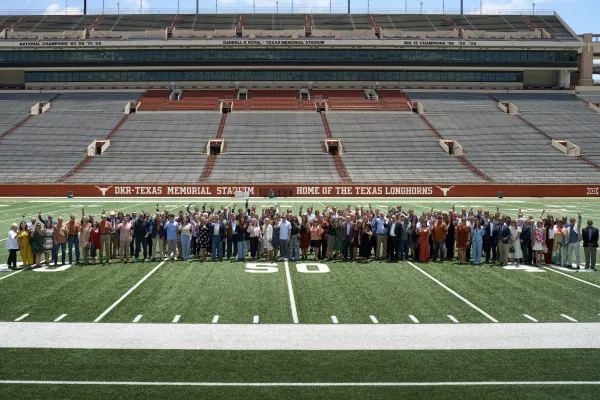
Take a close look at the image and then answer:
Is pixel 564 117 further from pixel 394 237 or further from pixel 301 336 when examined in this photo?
pixel 301 336

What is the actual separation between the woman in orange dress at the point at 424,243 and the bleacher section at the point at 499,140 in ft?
92.6

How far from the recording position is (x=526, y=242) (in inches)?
675

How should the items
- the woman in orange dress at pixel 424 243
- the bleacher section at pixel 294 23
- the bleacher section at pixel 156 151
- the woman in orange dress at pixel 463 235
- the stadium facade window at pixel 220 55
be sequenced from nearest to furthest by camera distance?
the woman in orange dress at pixel 463 235
the woman in orange dress at pixel 424 243
the bleacher section at pixel 156 151
the stadium facade window at pixel 220 55
the bleacher section at pixel 294 23

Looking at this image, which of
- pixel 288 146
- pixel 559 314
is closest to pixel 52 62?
pixel 288 146

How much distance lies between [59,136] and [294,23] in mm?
30345

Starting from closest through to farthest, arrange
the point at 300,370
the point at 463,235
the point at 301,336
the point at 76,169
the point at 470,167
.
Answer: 1. the point at 300,370
2. the point at 301,336
3. the point at 463,235
4. the point at 76,169
5. the point at 470,167

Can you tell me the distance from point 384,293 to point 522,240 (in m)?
5.78

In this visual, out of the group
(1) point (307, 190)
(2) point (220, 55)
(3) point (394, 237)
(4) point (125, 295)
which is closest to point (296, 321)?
(4) point (125, 295)

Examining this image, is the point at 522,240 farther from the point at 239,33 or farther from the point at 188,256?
the point at 239,33

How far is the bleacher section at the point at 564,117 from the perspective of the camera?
2034 inches

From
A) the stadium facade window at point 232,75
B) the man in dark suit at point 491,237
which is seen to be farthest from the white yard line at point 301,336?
the stadium facade window at point 232,75

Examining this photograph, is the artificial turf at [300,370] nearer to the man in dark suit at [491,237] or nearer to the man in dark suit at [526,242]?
the man in dark suit at [526,242]

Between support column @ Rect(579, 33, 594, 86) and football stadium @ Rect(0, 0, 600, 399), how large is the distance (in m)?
0.24

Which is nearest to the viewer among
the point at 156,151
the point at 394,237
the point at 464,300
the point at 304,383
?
the point at 304,383
